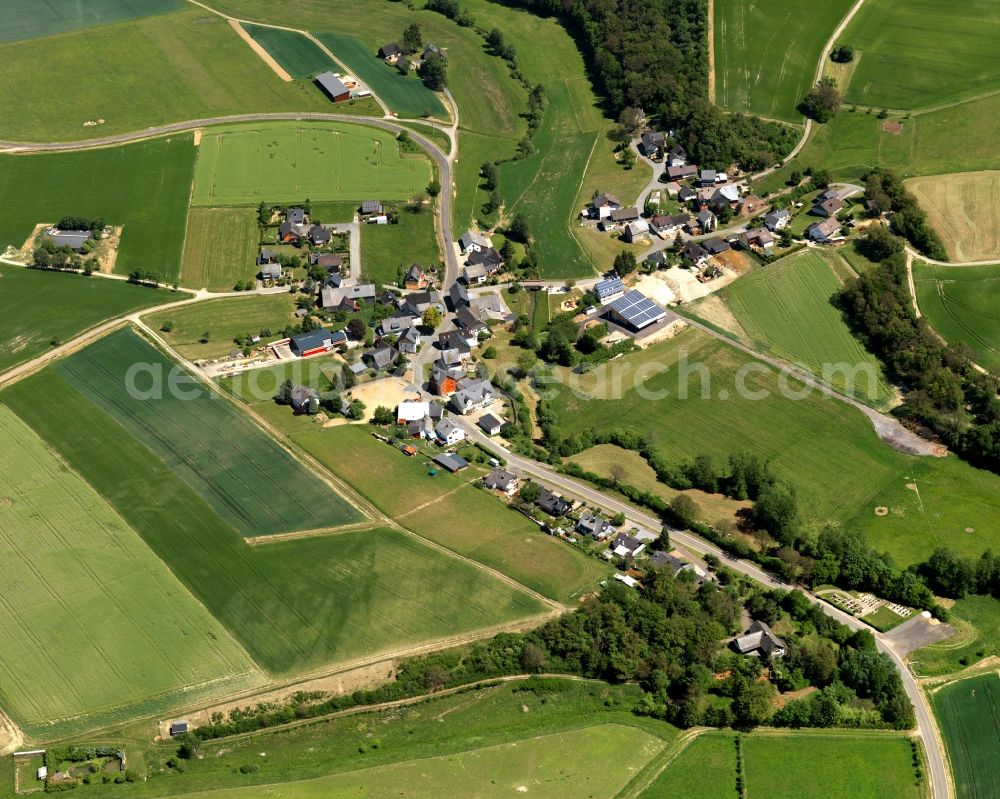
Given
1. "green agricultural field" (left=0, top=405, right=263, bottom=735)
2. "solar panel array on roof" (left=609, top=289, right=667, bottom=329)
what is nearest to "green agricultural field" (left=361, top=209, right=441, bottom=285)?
"solar panel array on roof" (left=609, top=289, right=667, bottom=329)

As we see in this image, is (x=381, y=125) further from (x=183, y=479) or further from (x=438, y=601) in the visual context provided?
(x=438, y=601)

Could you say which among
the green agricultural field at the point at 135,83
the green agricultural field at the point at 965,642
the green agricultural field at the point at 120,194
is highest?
the green agricultural field at the point at 135,83

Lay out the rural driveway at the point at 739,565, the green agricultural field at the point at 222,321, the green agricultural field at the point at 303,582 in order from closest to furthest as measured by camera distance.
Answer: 1. the rural driveway at the point at 739,565
2. the green agricultural field at the point at 303,582
3. the green agricultural field at the point at 222,321

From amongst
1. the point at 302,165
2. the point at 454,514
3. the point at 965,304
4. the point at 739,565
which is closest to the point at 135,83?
the point at 302,165

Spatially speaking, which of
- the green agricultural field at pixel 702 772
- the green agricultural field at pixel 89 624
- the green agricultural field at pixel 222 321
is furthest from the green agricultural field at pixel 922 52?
the green agricultural field at pixel 89 624

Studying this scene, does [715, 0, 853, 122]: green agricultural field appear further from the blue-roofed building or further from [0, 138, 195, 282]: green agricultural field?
[0, 138, 195, 282]: green agricultural field

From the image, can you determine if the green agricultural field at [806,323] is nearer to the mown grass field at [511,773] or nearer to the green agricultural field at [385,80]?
the mown grass field at [511,773]

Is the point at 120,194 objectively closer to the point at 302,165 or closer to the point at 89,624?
the point at 302,165
